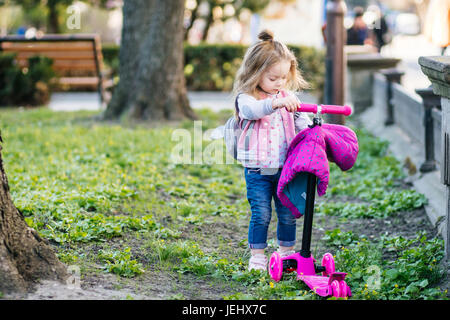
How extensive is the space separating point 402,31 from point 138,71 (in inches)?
1205

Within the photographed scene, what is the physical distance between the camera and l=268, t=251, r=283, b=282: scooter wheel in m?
3.91

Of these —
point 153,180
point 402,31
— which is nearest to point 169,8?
point 153,180

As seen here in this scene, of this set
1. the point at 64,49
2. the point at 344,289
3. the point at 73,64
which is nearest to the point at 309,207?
the point at 344,289

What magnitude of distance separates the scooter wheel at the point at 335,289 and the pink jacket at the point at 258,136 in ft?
2.78

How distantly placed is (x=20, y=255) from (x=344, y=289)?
5.70ft

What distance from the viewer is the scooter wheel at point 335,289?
3.58 m

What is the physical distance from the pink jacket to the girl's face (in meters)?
0.17

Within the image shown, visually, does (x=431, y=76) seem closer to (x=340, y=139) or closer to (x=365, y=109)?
(x=340, y=139)

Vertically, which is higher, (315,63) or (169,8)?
(169,8)

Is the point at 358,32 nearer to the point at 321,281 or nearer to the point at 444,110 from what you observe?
the point at 444,110

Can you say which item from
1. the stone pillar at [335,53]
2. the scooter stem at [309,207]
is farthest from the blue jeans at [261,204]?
the stone pillar at [335,53]

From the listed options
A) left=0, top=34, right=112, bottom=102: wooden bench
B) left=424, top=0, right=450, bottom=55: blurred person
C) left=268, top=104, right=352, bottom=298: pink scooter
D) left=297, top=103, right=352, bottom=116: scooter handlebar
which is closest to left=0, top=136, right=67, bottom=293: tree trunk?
left=268, top=104, right=352, bottom=298: pink scooter

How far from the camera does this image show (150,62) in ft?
30.4

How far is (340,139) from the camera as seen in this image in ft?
12.4
